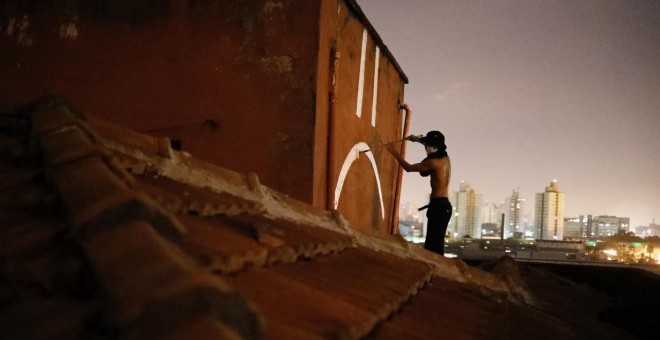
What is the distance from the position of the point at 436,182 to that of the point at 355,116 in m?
1.89

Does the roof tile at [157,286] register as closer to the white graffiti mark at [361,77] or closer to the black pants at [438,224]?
the black pants at [438,224]

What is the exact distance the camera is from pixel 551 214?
8494cm

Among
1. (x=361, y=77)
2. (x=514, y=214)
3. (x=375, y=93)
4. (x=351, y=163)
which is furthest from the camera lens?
(x=514, y=214)

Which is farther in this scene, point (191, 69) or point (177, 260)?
point (191, 69)

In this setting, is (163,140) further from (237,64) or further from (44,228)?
(237,64)

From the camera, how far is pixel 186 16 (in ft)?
19.3

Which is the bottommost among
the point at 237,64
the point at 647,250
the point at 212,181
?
the point at 647,250

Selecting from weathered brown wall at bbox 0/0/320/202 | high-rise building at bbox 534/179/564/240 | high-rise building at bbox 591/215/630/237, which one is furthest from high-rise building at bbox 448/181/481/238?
weathered brown wall at bbox 0/0/320/202

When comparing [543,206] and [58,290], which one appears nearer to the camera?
[58,290]

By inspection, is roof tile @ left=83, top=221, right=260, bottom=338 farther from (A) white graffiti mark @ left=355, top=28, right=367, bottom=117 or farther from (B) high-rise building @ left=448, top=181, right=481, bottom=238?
(B) high-rise building @ left=448, top=181, right=481, bottom=238

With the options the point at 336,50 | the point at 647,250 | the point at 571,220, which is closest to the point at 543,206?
the point at 571,220

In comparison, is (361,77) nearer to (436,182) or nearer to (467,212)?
(436,182)

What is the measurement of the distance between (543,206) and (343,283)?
94204 millimetres

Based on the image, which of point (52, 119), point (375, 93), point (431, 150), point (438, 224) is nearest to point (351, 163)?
point (431, 150)
